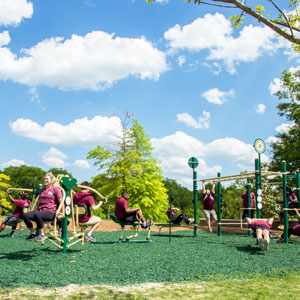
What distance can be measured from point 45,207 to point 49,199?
→ 179mm

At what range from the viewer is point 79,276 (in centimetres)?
512

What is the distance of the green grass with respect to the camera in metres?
4.95

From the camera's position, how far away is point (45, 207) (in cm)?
700

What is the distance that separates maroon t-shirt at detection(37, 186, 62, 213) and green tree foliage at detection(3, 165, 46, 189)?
171ft

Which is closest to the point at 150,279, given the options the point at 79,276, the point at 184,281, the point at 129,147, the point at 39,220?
the point at 184,281

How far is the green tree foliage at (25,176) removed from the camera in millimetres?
56719

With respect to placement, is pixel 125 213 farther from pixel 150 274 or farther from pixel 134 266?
pixel 150 274

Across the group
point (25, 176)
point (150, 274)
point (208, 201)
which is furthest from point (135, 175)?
point (25, 176)

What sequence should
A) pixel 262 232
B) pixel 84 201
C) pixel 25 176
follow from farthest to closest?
pixel 25 176
pixel 262 232
pixel 84 201

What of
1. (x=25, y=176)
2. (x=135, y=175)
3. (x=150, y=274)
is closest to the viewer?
(x=150, y=274)

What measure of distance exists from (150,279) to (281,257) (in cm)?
363

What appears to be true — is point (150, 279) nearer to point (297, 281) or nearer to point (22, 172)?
point (297, 281)

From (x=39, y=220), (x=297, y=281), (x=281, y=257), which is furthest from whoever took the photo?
(x=281, y=257)

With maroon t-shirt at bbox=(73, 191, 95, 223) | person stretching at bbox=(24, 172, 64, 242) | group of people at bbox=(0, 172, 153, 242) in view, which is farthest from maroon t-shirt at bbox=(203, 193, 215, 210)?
person stretching at bbox=(24, 172, 64, 242)
